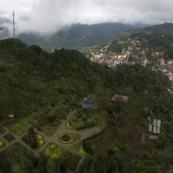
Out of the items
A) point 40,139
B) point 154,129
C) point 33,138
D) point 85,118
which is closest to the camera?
point 33,138

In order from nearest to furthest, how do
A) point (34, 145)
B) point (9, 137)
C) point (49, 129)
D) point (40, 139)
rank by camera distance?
point (34, 145) → point (9, 137) → point (40, 139) → point (49, 129)

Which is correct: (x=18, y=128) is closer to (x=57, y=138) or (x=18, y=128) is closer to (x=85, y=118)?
(x=57, y=138)

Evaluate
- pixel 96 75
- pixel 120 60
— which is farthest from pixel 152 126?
pixel 120 60

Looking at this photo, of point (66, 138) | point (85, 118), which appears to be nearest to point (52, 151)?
point (66, 138)

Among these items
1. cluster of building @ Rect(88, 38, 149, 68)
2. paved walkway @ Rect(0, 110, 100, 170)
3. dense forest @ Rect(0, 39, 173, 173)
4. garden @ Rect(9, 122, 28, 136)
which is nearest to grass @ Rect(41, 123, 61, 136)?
paved walkway @ Rect(0, 110, 100, 170)

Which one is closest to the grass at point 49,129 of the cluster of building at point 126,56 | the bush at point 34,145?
the bush at point 34,145

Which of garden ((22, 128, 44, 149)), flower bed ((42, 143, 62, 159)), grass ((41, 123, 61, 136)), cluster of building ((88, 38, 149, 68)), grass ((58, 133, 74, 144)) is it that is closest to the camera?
flower bed ((42, 143, 62, 159))

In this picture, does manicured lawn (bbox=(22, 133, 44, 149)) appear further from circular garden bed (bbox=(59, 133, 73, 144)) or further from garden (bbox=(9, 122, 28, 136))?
circular garden bed (bbox=(59, 133, 73, 144))
